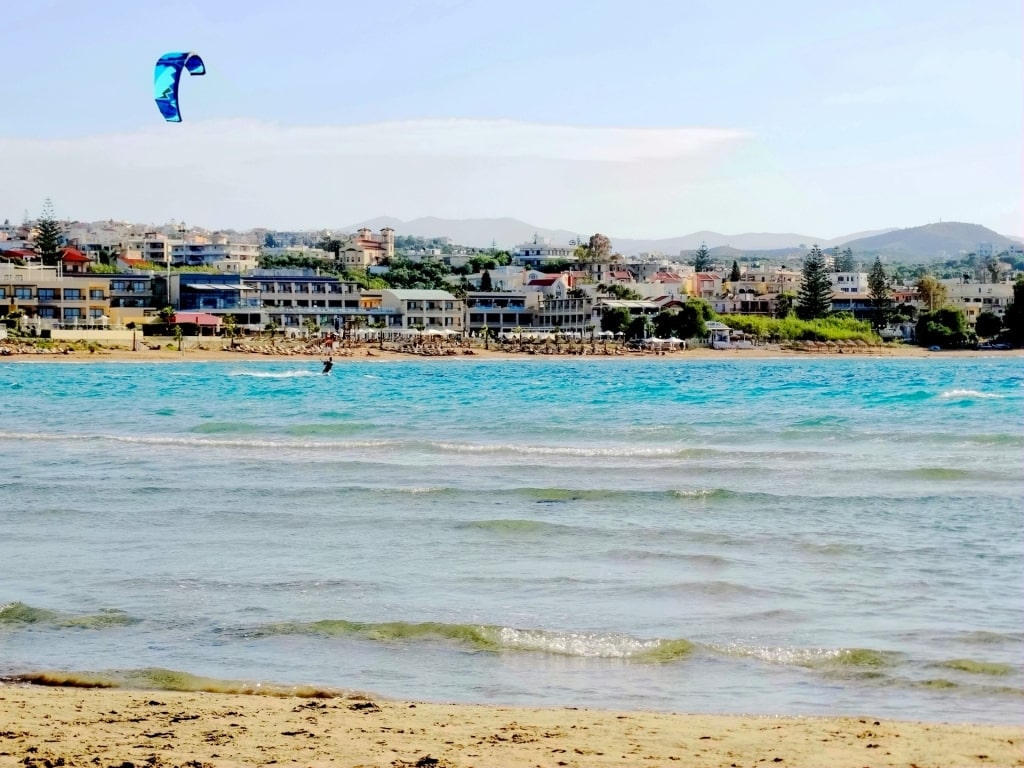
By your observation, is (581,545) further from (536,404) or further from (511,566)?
(536,404)

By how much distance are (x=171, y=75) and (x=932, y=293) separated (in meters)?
98.6

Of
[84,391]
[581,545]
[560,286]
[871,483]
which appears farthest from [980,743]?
[560,286]

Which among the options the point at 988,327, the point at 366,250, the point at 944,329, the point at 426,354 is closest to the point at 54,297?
the point at 426,354

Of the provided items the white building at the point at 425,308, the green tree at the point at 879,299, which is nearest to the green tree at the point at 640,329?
the white building at the point at 425,308

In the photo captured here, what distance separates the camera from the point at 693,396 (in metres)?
38.4

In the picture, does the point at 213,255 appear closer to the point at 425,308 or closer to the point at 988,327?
the point at 425,308

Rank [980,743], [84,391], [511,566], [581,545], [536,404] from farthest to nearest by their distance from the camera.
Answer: [84,391] → [536,404] → [581,545] → [511,566] → [980,743]

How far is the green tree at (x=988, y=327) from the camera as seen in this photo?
102 metres

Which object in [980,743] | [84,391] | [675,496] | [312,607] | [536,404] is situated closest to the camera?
[980,743]

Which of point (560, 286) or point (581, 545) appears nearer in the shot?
point (581, 545)

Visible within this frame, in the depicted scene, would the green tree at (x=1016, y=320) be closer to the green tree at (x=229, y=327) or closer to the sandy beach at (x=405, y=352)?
the sandy beach at (x=405, y=352)

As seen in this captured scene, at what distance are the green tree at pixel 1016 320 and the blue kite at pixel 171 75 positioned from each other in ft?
270

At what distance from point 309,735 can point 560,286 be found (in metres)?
100

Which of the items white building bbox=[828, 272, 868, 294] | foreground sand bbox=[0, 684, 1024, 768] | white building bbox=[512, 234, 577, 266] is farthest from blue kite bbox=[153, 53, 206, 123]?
white building bbox=[512, 234, 577, 266]
